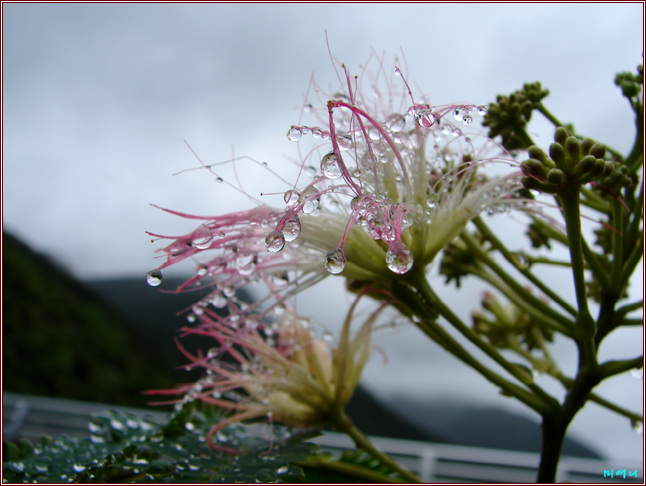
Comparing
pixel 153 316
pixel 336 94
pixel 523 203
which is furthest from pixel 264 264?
pixel 153 316

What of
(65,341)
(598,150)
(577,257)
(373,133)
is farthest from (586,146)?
(65,341)

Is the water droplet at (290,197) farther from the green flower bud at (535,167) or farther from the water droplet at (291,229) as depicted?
the green flower bud at (535,167)

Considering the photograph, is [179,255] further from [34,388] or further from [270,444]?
[34,388]

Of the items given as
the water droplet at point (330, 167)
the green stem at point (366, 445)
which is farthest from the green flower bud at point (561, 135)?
the green stem at point (366, 445)

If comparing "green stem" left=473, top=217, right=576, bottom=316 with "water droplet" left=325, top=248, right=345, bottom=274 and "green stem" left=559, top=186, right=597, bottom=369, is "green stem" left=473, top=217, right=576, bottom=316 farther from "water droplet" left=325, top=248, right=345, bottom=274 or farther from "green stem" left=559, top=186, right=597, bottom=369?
"water droplet" left=325, top=248, right=345, bottom=274

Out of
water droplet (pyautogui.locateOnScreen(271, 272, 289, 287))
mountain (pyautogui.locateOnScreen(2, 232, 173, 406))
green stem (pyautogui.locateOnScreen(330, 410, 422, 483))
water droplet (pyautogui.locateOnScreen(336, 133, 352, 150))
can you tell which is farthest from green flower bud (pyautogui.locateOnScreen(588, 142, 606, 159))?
mountain (pyautogui.locateOnScreen(2, 232, 173, 406))

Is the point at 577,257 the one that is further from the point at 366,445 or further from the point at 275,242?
the point at 366,445
